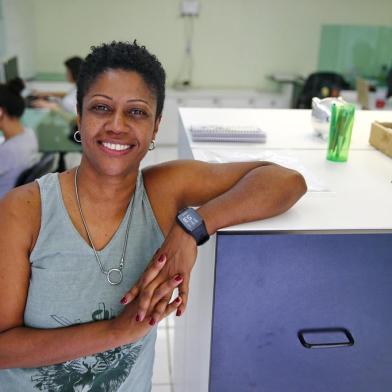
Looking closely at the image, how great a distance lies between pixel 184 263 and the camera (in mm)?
961

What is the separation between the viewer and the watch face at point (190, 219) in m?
0.98

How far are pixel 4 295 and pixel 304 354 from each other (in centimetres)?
69

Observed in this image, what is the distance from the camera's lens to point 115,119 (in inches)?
37.7

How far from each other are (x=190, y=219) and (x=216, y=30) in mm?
4649

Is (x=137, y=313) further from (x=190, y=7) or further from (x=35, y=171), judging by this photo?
(x=190, y=7)

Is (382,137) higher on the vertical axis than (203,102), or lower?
higher

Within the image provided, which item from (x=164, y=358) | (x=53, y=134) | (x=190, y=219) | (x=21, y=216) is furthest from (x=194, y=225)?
(x=53, y=134)

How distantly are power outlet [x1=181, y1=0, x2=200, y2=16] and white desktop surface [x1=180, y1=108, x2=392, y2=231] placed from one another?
3.41 m

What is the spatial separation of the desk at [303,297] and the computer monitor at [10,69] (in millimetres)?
3092

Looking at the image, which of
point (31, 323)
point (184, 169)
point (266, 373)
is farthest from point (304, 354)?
point (31, 323)

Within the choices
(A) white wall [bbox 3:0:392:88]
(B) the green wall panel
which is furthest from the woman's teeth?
(B) the green wall panel

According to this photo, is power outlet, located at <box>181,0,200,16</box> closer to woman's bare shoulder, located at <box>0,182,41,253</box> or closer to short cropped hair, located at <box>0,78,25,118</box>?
short cropped hair, located at <box>0,78,25,118</box>

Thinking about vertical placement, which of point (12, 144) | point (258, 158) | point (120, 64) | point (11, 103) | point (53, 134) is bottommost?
point (53, 134)

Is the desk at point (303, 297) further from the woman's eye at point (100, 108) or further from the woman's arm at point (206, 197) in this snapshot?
the woman's eye at point (100, 108)
